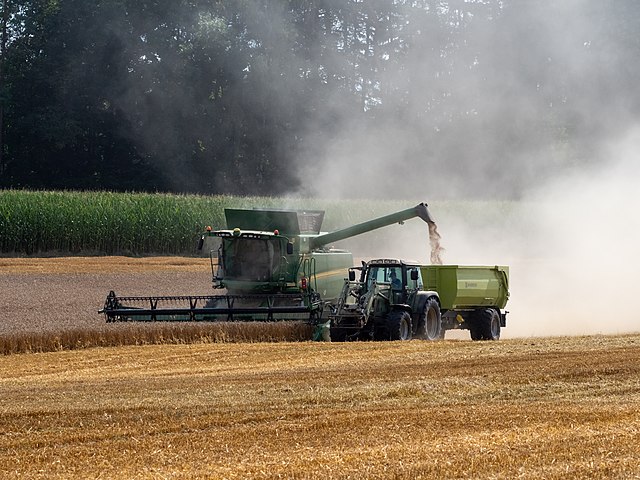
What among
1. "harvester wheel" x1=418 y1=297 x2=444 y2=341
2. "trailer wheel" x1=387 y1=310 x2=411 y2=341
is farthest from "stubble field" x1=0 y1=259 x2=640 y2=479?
"harvester wheel" x1=418 y1=297 x2=444 y2=341

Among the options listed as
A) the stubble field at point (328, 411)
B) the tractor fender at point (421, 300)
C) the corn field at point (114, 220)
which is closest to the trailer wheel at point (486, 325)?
the tractor fender at point (421, 300)

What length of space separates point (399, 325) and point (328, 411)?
10.2 metres

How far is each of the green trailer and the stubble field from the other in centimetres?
159

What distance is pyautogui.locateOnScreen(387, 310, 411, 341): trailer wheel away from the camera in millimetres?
21797

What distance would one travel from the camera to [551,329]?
27.5 metres

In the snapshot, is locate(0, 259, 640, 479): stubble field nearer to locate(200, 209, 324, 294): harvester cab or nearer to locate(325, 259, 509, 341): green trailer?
locate(325, 259, 509, 341): green trailer

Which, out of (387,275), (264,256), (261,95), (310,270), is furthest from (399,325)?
(261,95)

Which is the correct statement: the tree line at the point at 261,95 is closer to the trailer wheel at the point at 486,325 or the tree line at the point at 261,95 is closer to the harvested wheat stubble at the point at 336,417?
the trailer wheel at the point at 486,325

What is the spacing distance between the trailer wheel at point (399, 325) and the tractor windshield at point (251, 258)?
9.19 feet

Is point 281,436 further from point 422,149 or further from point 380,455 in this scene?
point 422,149

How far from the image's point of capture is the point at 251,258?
23625 millimetres

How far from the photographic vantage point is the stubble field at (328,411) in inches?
360

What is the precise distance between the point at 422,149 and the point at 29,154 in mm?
20083

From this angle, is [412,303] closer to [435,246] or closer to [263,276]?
[435,246]
